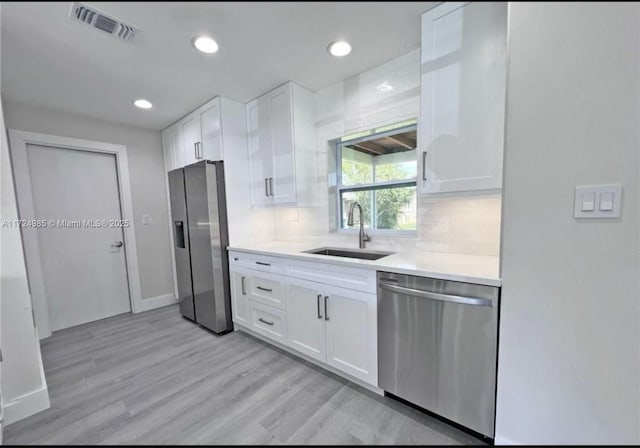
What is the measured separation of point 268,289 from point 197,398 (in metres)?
0.83

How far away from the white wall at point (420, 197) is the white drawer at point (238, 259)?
2.25 feet

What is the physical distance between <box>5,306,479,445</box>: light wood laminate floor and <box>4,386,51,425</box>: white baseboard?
0.21 ft

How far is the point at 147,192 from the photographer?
3043 mm

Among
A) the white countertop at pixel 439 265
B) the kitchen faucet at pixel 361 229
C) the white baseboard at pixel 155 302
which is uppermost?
the kitchen faucet at pixel 361 229

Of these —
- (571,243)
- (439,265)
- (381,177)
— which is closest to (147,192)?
(381,177)

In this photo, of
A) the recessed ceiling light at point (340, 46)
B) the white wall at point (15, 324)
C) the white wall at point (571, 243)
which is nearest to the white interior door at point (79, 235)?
the white wall at point (15, 324)

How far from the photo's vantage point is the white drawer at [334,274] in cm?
143

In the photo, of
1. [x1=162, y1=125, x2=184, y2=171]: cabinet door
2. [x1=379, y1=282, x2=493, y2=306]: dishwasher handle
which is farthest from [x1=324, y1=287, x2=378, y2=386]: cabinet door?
[x1=162, y1=125, x2=184, y2=171]: cabinet door

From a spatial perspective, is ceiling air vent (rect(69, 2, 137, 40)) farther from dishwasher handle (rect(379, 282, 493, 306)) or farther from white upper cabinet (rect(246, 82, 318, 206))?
white upper cabinet (rect(246, 82, 318, 206))

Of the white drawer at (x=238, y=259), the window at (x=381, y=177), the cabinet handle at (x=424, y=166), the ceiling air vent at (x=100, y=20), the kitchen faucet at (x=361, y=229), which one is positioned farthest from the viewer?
the white drawer at (x=238, y=259)

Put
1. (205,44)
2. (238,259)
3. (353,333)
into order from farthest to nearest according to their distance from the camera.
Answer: (238,259) → (353,333) → (205,44)

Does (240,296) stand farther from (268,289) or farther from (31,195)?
(31,195)

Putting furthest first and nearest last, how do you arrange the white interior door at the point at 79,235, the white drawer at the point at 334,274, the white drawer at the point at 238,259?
the white interior door at the point at 79,235 < the white drawer at the point at 238,259 < the white drawer at the point at 334,274

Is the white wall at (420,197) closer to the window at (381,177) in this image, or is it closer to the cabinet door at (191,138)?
the window at (381,177)
